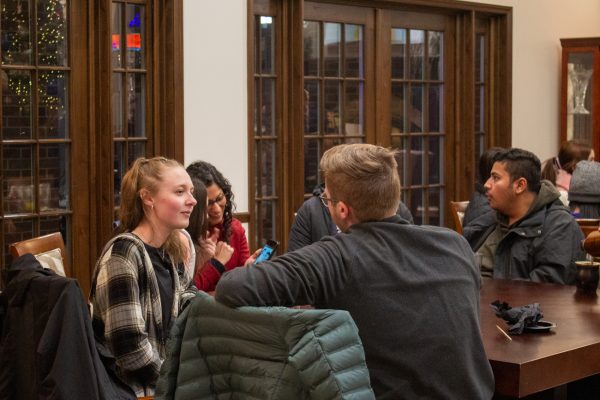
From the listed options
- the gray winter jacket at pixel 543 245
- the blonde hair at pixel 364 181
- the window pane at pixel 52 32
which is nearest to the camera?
the blonde hair at pixel 364 181

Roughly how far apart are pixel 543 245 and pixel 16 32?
8.85ft

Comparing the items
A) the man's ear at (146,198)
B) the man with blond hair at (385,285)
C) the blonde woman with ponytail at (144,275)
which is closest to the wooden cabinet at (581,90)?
the blonde woman with ponytail at (144,275)

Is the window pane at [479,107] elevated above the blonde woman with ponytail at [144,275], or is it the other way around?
the window pane at [479,107]

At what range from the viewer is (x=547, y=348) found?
9.32ft

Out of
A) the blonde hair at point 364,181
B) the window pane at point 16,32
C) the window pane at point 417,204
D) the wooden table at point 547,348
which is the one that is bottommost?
the wooden table at point 547,348

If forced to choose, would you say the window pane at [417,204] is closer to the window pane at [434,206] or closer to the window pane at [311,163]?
the window pane at [434,206]

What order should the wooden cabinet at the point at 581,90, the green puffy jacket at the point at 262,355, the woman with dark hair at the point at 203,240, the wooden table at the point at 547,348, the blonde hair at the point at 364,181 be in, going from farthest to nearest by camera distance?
the wooden cabinet at the point at 581,90, the woman with dark hair at the point at 203,240, the wooden table at the point at 547,348, the blonde hair at the point at 364,181, the green puffy jacket at the point at 262,355

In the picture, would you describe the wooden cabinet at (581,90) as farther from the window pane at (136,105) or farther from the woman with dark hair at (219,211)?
the woman with dark hair at (219,211)

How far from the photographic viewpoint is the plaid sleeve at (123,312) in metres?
3.03

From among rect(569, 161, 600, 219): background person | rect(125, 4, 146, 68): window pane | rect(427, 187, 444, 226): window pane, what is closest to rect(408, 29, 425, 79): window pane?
rect(427, 187, 444, 226): window pane

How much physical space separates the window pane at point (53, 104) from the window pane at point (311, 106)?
1.83m

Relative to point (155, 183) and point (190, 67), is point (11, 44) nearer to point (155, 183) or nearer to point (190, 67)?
point (190, 67)

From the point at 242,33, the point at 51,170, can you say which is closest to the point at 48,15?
the point at 51,170

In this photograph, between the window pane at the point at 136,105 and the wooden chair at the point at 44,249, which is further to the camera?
the window pane at the point at 136,105
